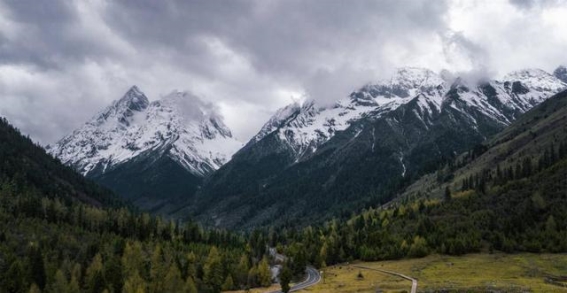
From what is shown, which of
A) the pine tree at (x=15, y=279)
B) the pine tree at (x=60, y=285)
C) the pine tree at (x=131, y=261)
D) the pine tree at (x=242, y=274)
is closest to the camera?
the pine tree at (x=60, y=285)

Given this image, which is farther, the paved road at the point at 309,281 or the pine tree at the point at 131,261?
the pine tree at the point at 131,261

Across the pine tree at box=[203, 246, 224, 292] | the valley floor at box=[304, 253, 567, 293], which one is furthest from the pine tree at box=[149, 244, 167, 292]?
the valley floor at box=[304, 253, 567, 293]

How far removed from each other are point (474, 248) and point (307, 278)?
64.9 metres

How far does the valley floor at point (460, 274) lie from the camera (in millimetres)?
125006

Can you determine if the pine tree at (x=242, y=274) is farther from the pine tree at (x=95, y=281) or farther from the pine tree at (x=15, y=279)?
the pine tree at (x=15, y=279)

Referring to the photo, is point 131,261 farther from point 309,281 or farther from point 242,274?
point 309,281

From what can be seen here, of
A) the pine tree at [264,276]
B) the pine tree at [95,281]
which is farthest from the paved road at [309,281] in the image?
the pine tree at [95,281]

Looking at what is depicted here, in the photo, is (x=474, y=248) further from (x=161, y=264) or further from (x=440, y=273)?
(x=161, y=264)

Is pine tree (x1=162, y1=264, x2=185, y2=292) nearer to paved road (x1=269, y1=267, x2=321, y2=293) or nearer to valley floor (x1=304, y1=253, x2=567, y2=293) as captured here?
paved road (x1=269, y1=267, x2=321, y2=293)

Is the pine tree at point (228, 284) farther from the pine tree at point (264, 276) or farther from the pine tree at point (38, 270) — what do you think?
the pine tree at point (38, 270)

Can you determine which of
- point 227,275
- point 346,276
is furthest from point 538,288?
point 227,275

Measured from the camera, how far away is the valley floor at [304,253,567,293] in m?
125

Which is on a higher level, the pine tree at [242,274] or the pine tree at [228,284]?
the pine tree at [242,274]

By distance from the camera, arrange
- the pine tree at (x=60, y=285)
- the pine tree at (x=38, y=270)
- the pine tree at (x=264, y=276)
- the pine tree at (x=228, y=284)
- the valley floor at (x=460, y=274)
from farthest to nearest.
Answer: the pine tree at (x=264, y=276)
the pine tree at (x=228, y=284)
the pine tree at (x=38, y=270)
the pine tree at (x=60, y=285)
the valley floor at (x=460, y=274)
